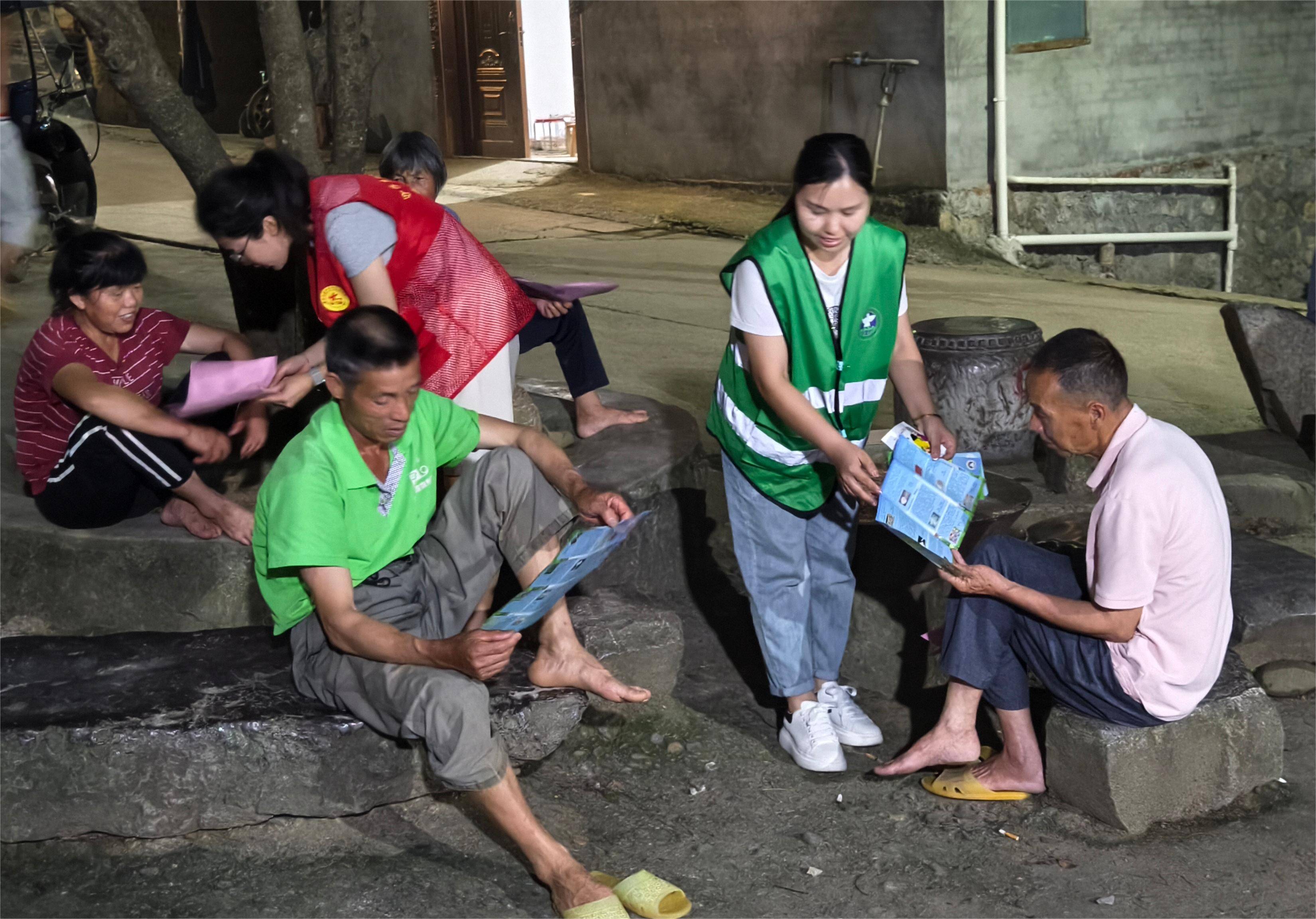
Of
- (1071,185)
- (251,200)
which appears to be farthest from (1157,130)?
(251,200)

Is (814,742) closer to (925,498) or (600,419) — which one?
(925,498)

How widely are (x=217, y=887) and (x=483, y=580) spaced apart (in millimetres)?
887

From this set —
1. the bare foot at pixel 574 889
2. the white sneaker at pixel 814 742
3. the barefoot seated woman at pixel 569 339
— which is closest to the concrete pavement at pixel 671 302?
the barefoot seated woman at pixel 569 339

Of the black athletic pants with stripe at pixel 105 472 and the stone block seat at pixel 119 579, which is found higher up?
the black athletic pants with stripe at pixel 105 472

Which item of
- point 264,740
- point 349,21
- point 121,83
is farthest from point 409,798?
point 349,21

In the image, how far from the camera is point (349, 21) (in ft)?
15.2

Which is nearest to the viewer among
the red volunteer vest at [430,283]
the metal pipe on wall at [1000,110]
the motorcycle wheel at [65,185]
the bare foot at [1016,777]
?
the bare foot at [1016,777]

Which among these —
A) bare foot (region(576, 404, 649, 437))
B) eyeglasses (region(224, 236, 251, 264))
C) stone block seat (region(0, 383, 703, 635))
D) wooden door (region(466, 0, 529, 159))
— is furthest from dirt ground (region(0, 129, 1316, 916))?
wooden door (region(466, 0, 529, 159))

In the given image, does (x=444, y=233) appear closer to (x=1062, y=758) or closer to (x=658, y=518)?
(x=658, y=518)

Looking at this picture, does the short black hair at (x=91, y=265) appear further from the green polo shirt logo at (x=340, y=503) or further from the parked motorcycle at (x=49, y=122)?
the parked motorcycle at (x=49, y=122)

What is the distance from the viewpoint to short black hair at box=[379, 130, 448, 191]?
4.14m

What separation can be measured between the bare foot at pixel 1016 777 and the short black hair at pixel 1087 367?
90cm

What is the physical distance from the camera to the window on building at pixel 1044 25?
9383 millimetres

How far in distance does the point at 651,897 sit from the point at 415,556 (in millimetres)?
980
